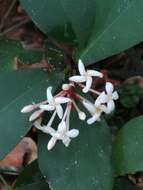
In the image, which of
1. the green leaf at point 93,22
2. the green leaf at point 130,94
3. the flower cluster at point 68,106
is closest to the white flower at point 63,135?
the flower cluster at point 68,106

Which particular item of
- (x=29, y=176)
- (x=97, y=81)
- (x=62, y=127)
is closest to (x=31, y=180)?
(x=29, y=176)

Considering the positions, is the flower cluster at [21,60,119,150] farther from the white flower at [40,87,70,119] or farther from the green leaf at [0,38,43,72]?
the green leaf at [0,38,43,72]

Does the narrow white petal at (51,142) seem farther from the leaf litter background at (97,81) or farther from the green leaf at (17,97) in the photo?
the leaf litter background at (97,81)

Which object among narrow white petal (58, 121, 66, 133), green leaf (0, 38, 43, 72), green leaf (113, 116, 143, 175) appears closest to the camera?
narrow white petal (58, 121, 66, 133)

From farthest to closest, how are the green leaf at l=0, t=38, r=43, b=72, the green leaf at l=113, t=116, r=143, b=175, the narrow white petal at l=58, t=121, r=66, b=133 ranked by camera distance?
1. the green leaf at l=0, t=38, r=43, b=72
2. the green leaf at l=113, t=116, r=143, b=175
3. the narrow white petal at l=58, t=121, r=66, b=133

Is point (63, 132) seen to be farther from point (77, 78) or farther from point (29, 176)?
point (29, 176)

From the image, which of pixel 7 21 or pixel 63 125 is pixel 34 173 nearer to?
pixel 63 125

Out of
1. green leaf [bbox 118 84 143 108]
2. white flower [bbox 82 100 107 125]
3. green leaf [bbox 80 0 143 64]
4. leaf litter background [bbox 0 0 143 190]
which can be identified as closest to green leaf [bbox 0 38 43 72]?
leaf litter background [bbox 0 0 143 190]

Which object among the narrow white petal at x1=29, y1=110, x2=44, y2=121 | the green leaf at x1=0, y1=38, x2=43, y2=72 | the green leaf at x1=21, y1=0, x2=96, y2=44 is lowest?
the narrow white petal at x1=29, y1=110, x2=44, y2=121
